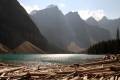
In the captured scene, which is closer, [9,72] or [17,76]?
[17,76]

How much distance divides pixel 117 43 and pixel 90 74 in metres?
184

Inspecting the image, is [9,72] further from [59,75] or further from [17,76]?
[59,75]

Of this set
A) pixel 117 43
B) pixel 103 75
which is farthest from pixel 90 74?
pixel 117 43

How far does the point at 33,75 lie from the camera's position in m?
15.4

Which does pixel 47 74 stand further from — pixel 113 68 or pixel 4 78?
pixel 113 68

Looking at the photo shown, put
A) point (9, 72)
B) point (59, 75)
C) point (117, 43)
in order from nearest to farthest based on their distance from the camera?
point (59, 75), point (9, 72), point (117, 43)

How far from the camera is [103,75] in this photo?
1434 centimetres

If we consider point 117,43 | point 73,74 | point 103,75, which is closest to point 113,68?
point 103,75

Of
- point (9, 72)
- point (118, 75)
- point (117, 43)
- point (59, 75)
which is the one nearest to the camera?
point (118, 75)

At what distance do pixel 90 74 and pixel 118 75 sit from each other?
167 centimetres

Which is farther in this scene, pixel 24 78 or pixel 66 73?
pixel 66 73

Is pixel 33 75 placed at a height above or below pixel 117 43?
below

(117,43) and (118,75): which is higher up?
(117,43)

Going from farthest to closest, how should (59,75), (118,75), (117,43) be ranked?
(117,43)
(59,75)
(118,75)
